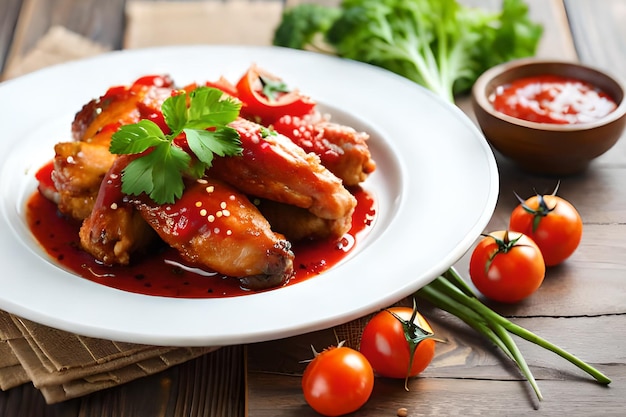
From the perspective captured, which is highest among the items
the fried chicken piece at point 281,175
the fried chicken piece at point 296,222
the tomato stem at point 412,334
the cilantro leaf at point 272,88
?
the fried chicken piece at point 281,175

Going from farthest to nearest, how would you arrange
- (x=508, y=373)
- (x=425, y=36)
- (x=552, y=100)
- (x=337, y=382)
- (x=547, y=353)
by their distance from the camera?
(x=425, y=36) < (x=552, y=100) < (x=547, y=353) < (x=508, y=373) < (x=337, y=382)

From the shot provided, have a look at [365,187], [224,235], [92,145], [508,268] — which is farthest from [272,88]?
[508,268]

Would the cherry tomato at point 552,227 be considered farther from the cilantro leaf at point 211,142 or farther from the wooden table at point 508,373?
the cilantro leaf at point 211,142

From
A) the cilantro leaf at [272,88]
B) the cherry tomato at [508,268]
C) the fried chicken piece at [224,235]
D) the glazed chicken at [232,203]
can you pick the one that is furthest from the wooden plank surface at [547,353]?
the cilantro leaf at [272,88]

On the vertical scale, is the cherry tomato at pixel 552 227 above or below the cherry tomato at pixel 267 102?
below

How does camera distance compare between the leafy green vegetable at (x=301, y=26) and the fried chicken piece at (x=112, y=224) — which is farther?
the leafy green vegetable at (x=301, y=26)

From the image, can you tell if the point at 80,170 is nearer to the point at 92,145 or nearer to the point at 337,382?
the point at 92,145

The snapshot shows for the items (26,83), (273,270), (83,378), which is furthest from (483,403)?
(26,83)

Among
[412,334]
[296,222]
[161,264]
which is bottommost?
[161,264]
